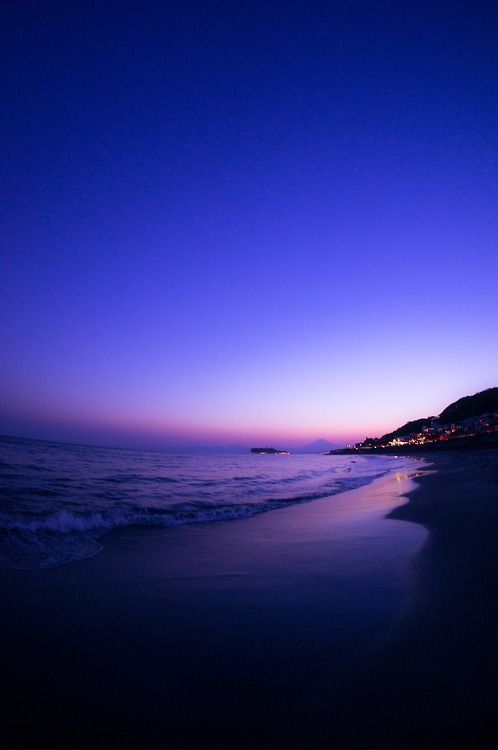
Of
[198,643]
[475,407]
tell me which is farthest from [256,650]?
[475,407]

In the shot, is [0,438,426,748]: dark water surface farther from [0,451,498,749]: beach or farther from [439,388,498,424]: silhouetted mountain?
[439,388,498,424]: silhouetted mountain

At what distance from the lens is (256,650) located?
2.96 metres

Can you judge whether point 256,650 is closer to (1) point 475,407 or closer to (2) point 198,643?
(2) point 198,643

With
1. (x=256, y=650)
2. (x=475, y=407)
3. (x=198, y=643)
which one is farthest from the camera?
(x=475, y=407)

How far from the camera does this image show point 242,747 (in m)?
1.93

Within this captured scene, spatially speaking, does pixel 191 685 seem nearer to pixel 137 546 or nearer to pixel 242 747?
pixel 242 747

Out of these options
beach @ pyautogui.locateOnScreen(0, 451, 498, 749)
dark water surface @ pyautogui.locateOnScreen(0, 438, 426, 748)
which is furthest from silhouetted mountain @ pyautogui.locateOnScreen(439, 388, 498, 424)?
dark water surface @ pyautogui.locateOnScreen(0, 438, 426, 748)

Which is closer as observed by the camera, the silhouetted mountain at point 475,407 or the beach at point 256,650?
the beach at point 256,650

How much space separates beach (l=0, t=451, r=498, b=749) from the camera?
2.06 m

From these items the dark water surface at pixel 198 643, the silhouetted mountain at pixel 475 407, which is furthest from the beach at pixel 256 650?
the silhouetted mountain at pixel 475 407

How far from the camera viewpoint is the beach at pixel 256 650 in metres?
2.06

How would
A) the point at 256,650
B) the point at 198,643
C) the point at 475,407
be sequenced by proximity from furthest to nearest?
the point at 475,407
the point at 198,643
the point at 256,650

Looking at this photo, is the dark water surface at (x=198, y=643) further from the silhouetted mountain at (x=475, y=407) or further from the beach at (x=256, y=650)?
the silhouetted mountain at (x=475, y=407)

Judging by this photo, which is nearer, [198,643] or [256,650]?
[256,650]
